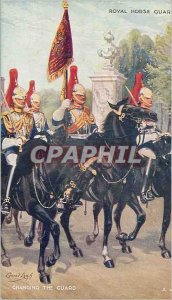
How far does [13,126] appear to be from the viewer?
6.05 m

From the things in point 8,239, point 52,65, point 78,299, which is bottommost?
point 78,299

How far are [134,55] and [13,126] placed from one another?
112 cm

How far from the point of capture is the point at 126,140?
20.1ft

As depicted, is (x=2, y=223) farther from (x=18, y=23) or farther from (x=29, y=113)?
(x=18, y=23)

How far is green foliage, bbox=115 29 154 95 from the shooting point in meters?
6.12

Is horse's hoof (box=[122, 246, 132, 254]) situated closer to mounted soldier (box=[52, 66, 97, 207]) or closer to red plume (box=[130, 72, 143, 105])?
mounted soldier (box=[52, 66, 97, 207])

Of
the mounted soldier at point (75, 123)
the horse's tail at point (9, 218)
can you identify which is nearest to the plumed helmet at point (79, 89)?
the mounted soldier at point (75, 123)

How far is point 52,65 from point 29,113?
0.42m

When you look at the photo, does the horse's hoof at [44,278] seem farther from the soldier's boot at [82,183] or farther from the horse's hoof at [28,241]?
the soldier's boot at [82,183]

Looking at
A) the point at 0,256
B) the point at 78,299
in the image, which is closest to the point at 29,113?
the point at 0,256

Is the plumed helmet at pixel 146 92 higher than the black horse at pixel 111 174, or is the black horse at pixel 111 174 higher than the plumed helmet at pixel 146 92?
the plumed helmet at pixel 146 92

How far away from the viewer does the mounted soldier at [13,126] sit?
19.8ft

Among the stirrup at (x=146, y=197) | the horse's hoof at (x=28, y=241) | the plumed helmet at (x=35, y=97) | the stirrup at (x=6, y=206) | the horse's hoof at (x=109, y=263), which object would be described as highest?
the plumed helmet at (x=35, y=97)

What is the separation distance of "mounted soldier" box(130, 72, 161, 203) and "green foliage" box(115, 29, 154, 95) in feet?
0.17
